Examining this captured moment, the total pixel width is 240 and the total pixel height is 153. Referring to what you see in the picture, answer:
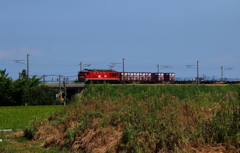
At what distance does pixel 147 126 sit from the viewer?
11.5 m

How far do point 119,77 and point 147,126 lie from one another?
229 ft

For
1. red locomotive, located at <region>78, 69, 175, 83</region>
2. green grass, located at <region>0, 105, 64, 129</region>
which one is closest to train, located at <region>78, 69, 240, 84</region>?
red locomotive, located at <region>78, 69, 175, 83</region>

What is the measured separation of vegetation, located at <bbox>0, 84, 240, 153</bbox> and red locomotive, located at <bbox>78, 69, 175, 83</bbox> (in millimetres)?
57337

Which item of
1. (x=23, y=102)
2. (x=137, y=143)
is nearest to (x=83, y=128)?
(x=137, y=143)

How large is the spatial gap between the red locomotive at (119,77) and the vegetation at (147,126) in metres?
57.3

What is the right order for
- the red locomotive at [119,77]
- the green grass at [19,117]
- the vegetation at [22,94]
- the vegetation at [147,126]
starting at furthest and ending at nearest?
the red locomotive at [119,77]
the vegetation at [22,94]
the green grass at [19,117]
the vegetation at [147,126]

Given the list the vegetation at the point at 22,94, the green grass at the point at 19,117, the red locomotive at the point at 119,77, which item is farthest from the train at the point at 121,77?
the green grass at the point at 19,117

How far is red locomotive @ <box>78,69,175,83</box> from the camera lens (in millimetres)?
75812

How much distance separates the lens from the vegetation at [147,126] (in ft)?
33.3

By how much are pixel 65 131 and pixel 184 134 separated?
264 inches

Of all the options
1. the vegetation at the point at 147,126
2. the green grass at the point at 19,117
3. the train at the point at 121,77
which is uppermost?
the train at the point at 121,77

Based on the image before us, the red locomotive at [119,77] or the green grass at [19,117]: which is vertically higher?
the red locomotive at [119,77]

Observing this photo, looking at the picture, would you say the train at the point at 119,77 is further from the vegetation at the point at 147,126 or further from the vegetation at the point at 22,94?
the vegetation at the point at 147,126

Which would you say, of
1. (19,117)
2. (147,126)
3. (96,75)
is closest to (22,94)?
(96,75)
